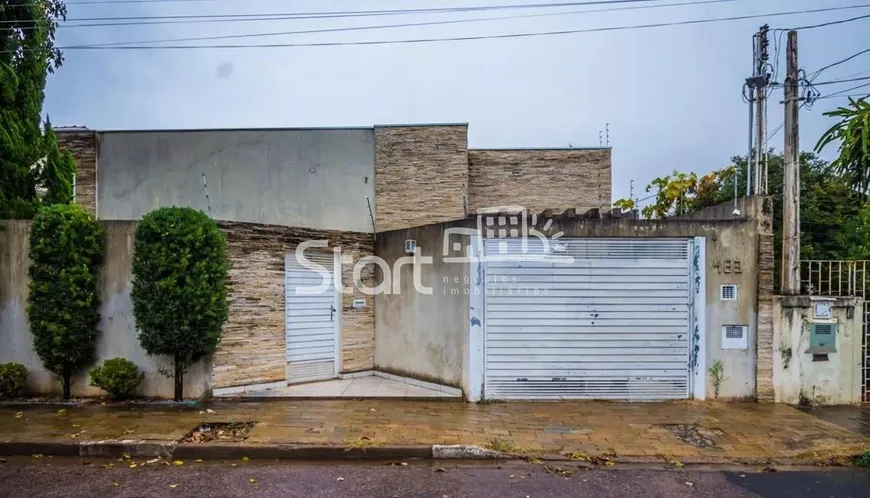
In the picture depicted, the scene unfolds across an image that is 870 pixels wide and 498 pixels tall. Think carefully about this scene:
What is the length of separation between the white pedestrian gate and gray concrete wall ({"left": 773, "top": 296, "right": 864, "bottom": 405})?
57.1 inches

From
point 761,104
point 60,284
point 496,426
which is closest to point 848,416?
point 761,104

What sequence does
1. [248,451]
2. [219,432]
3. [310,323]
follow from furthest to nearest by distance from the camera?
[310,323] < [219,432] < [248,451]

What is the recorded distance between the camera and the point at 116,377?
6328mm

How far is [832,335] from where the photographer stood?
6.71 meters

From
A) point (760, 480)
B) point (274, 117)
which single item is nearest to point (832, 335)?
point (760, 480)

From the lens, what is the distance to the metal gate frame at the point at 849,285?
22.4 ft

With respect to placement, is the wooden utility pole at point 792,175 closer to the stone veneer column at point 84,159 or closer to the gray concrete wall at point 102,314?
the gray concrete wall at point 102,314

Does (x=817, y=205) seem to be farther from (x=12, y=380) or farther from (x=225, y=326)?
(x=12, y=380)

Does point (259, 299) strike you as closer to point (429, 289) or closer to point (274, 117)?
point (429, 289)

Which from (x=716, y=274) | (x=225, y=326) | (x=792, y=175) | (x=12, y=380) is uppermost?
(x=792, y=175)

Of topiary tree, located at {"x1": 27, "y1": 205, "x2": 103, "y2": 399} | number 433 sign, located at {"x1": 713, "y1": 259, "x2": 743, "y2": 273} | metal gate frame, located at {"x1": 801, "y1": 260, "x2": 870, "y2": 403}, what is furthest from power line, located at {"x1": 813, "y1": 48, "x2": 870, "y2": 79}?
topiary tree, located at {"x1": 27, "y1": 205, "x2": 103, "y2": 399}

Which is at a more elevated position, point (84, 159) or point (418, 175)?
point (84, 159)

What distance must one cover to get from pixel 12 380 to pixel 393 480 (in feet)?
20.1

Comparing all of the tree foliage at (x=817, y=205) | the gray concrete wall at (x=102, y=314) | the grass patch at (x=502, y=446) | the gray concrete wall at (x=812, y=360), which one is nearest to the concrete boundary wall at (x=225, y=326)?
the gray concrete wall at (x=102, y=314)
